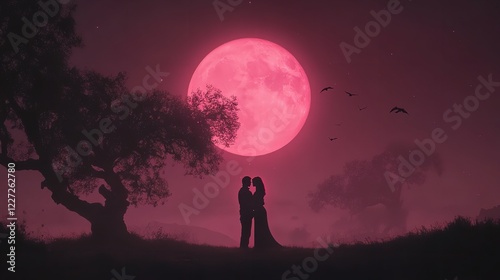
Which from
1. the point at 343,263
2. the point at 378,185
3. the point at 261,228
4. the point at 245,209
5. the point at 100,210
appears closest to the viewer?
the point at 343,263

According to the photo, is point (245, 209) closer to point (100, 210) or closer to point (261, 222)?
point (261, 222)

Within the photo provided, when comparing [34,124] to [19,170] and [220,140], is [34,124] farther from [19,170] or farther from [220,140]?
[220,140]

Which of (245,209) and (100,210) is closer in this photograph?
(245,209)

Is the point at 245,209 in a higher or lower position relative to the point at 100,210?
lower

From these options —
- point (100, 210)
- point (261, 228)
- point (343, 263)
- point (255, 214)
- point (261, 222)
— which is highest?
point (100, 210)

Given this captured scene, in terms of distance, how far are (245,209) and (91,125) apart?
37.5 ft

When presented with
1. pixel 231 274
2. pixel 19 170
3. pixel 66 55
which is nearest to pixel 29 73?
pixel 66 55

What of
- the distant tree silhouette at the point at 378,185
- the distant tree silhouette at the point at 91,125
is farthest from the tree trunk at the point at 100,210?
the distant tree silhouette at the point at 378,185

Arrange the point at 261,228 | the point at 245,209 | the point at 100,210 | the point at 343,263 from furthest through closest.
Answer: the point at 100,210 → the point at 245,209 → the point at 261,228 → the point at 343,263

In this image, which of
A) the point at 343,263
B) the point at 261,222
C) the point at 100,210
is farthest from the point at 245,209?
the point at 100,210

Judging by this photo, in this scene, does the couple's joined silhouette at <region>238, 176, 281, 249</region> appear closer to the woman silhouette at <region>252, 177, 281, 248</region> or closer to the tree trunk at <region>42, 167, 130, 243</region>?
the woman silhouette at <region>252, 177, 281, 248</region>

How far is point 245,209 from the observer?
24188 millimetres

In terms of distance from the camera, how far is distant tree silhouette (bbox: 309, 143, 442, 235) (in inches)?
2933

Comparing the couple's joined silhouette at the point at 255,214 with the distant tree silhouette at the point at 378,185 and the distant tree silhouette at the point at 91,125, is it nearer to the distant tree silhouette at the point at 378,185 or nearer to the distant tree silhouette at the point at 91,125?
the distant tree silhouette at the point at 91,125
